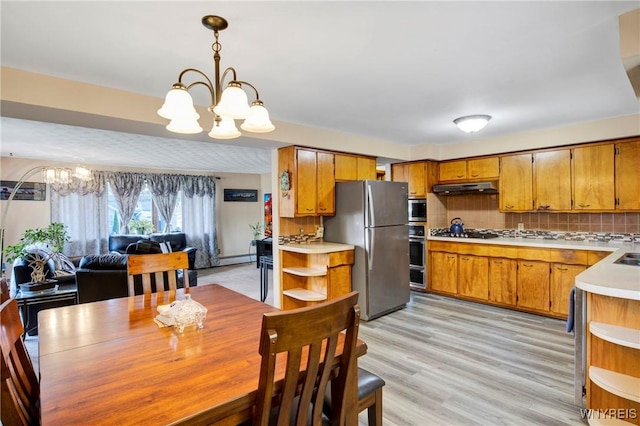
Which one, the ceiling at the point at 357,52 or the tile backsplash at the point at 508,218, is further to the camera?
the tile backsplash at the point at 508,218

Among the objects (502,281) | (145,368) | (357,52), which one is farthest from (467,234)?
(145,368)

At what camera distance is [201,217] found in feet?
25.6

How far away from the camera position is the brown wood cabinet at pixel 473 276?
446 cm

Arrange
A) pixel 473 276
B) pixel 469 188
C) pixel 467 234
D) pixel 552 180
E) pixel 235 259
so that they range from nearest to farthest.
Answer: pixel 552 180 → pixel 473 276 → pixel 469 188 → pixel 467 234 → pixel 235 259

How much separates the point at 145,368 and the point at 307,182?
2.97m

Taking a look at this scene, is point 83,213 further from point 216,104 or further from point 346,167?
point 216,104

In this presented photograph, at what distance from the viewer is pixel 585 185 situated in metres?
3.93

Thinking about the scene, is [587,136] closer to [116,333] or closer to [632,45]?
[632,45]

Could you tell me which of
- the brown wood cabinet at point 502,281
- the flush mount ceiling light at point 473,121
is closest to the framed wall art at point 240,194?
the brown wood cabinet at point 502,281

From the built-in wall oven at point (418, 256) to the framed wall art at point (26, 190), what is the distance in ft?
21.8

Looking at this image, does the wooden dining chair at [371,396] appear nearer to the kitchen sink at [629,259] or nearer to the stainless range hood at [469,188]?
the kitchen sink at [629,259]

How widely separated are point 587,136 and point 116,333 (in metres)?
4.88

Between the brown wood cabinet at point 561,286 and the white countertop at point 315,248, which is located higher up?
the white countertop at point 315,248

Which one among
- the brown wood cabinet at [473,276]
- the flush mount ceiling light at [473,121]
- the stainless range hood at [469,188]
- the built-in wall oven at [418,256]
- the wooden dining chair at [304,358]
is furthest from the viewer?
the built-in wall oven at [418,256]
